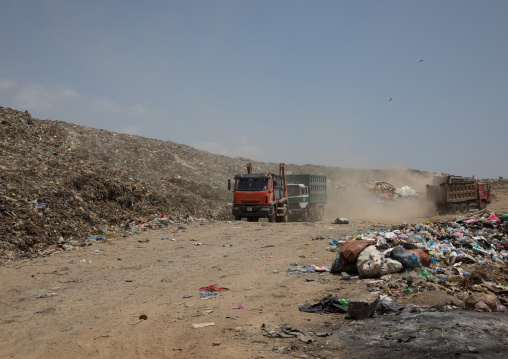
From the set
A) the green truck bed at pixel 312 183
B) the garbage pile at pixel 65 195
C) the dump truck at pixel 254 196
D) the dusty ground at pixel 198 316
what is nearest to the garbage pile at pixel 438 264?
the dusty ground at pixel 198 316

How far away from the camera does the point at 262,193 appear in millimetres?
19359

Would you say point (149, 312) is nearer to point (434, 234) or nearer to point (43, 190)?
point (434, 234)

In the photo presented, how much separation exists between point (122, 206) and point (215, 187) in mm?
9871

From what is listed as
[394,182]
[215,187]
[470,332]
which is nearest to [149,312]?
[470,332]

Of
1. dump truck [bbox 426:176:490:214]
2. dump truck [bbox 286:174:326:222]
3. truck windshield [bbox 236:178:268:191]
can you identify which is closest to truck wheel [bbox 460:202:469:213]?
dump truck [bbox 426:176:490:214]

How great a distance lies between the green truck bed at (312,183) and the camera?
2430 centimetres

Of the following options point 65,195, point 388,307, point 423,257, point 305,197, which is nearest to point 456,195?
point 305,197

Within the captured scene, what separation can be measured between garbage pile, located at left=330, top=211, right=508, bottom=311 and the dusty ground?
0.40m

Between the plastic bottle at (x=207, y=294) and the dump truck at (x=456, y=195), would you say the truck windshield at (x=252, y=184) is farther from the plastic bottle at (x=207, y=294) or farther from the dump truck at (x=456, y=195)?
the dump truck at (x=456, y=195)

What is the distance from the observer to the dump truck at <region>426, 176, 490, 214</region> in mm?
25328

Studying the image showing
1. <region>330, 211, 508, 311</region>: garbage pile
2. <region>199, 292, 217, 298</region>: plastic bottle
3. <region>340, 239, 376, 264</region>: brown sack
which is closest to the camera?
<region>330, 211, 508, 311</region>: garbage pile

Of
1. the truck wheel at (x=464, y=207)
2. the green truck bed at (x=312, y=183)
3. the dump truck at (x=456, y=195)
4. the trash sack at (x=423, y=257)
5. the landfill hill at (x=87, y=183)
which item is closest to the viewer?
the trash sack at (x=423, y=257)

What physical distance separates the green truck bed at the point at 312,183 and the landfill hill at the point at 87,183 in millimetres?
4275

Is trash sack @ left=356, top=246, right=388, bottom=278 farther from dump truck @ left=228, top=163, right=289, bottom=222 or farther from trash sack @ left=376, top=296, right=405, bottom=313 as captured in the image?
dump truck @ left=228, top=163, right=289, bottom=222
